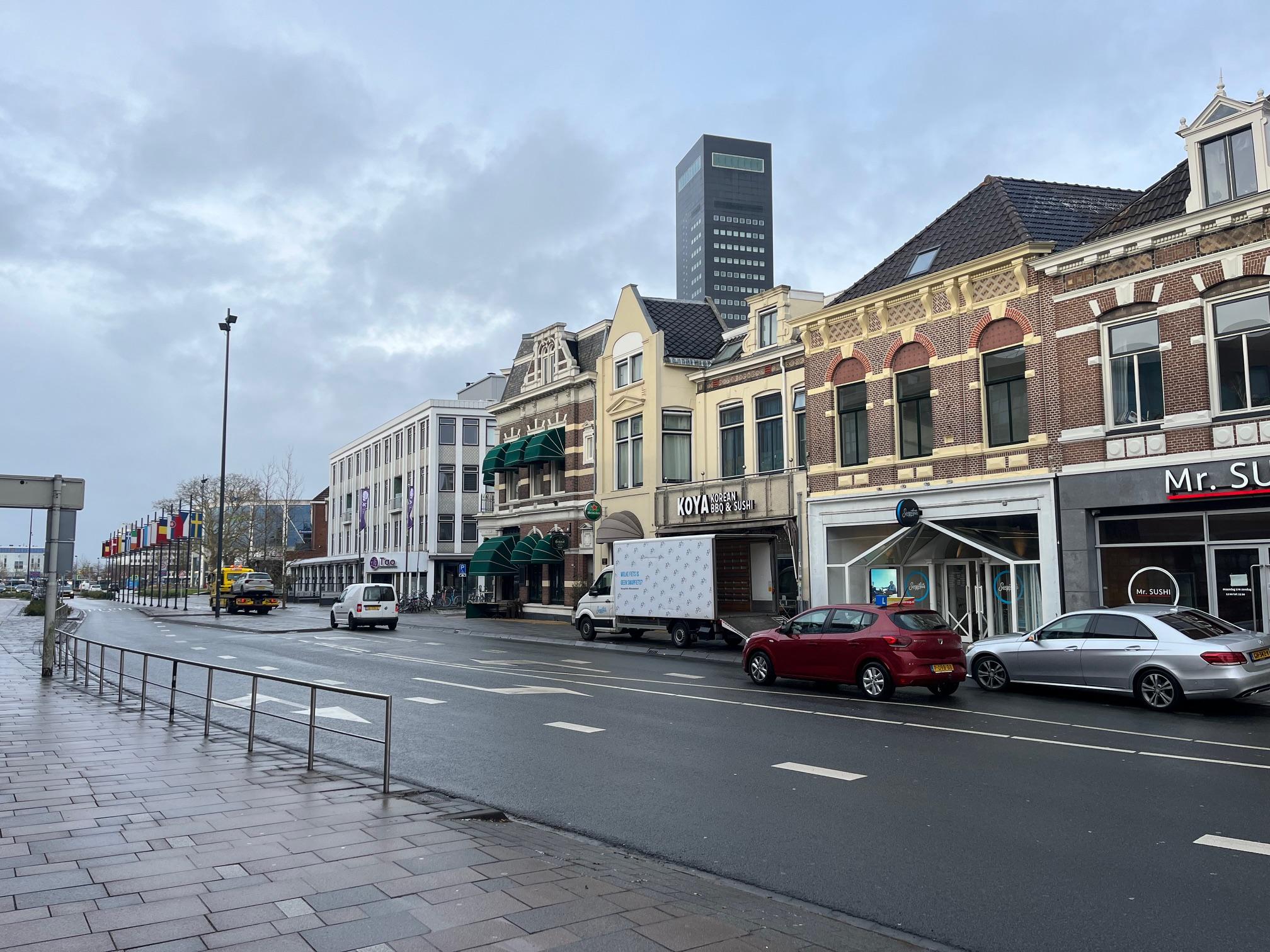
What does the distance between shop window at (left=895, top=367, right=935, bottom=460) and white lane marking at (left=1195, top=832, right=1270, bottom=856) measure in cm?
1760

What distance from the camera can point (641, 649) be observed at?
26.5 meters

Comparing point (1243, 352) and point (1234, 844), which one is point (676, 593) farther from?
point (1234, 844)

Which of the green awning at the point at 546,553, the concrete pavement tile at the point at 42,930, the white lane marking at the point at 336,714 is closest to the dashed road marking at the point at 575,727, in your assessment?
the white lane marking at the point at 336,714

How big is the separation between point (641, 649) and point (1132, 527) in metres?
12.6

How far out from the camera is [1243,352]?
18.1 meters

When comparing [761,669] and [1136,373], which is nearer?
[761,669]

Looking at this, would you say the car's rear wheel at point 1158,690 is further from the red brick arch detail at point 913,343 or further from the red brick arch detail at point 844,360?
the red brick arch detail at point 844,360

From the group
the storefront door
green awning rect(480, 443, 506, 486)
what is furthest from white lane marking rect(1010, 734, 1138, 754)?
green awning rect(480, 443, 506, 486)

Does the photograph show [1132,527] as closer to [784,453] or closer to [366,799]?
[784,453]

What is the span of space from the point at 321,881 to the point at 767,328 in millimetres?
27733

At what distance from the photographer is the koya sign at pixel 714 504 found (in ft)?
98.0

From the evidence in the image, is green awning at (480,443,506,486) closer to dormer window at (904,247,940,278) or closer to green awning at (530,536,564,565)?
green awning at (530,536,564,565)

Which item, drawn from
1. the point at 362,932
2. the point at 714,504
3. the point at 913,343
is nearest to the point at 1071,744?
the point at 362,932

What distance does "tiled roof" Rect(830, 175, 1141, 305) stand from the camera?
74.6ft
